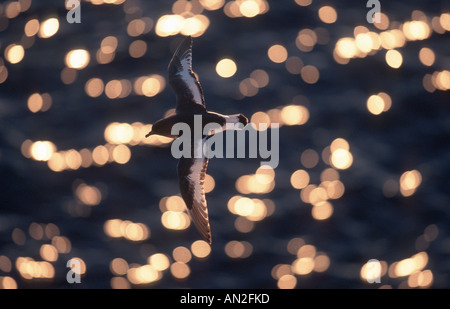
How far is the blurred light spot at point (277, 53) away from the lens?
686 centimetres

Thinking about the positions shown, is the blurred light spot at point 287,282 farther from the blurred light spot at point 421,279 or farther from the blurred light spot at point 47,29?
the blurred light spot at point 47,29

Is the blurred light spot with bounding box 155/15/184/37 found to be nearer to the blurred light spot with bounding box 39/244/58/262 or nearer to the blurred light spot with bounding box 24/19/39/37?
the blurred light spot with bounding box 24/19/39/37

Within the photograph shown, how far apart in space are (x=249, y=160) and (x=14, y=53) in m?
3.76

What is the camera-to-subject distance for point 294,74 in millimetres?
6805

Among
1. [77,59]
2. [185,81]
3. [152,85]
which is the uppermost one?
[77,59]

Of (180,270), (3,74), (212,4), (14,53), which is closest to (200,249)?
(180,270)

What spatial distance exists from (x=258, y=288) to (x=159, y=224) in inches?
56.4

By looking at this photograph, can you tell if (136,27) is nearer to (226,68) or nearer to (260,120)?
(226,68)

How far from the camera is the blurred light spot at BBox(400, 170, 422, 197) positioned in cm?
632

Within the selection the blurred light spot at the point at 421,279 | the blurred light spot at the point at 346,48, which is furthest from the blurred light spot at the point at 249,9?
the blurred light spot at the point at 421,279

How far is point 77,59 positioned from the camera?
280 inches

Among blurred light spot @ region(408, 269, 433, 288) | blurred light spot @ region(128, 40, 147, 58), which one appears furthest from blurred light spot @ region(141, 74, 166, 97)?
blurred light spot @ region(408, 269, 433, 288)
